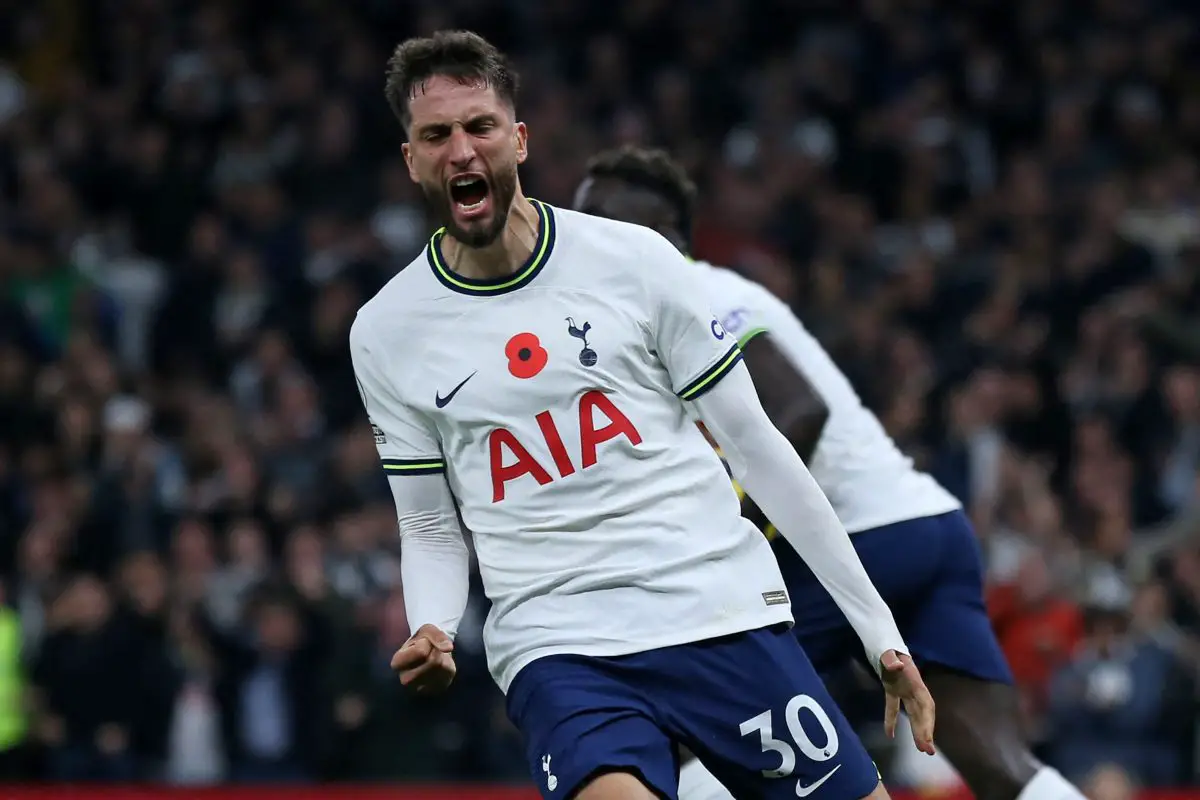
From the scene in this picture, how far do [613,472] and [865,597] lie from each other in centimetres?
58

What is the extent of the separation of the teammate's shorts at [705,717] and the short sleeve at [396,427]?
1.58 ft

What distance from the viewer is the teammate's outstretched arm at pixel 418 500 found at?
4.11 metres

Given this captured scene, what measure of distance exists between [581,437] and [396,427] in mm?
422

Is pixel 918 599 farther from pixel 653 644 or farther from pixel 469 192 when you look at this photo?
pixel 469 192

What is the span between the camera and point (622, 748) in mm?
3803

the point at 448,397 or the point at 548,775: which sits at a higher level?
the point at 448,397

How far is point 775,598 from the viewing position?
405cm

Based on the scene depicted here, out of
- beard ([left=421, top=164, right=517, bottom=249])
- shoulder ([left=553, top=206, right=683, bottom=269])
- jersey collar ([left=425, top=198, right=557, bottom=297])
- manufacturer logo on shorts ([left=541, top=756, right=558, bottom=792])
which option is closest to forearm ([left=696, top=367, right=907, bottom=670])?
shoulder ([left=553, top=206, right=683, bottom=269])

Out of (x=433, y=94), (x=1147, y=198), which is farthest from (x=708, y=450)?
(x=1147, y=198)

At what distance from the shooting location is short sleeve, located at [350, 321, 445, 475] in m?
4.11

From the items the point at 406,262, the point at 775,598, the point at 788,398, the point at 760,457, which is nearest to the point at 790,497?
the point at 760,457

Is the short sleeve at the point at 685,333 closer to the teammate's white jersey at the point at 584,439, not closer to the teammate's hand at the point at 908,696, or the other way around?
the teammate's white jersey at the point at 584,439

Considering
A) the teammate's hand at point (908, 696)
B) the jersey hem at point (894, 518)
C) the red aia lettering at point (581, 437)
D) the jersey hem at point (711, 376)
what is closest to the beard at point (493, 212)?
the red aia lettering at point (581, 437)

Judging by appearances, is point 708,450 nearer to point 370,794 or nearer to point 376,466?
point 370,794
